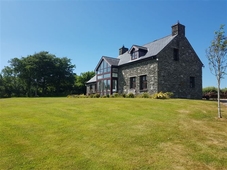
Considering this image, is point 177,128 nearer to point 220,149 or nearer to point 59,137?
point 220,149

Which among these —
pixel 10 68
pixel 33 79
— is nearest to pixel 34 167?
pixel 33 79

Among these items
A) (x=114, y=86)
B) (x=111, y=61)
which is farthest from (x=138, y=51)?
(x=114, y=86)

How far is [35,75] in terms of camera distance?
3991 centimetres

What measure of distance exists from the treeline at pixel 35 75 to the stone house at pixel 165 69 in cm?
2202

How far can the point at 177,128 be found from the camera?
7.09 meters

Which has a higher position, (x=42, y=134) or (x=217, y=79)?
(x=217, y=79)

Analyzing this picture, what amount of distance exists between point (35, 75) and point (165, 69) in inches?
1201

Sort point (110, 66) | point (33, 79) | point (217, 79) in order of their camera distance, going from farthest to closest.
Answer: point (33, 79) → point (110, 66) → point (217, 79)

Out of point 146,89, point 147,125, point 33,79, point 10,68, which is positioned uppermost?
point 10,68

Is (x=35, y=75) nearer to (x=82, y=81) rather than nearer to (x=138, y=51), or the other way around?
(x=82, y=81)

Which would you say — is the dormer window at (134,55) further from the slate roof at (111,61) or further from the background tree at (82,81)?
the background tree at (82,81)

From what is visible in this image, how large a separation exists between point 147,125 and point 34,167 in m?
4.42

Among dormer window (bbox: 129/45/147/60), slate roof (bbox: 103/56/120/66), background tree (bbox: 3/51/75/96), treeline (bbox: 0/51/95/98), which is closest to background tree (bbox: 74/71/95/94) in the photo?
treeline (bbox: 0/51/95/98)

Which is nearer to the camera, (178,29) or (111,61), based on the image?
(178,29)
